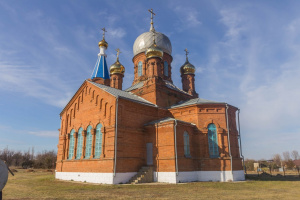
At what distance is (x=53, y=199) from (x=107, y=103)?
25.9 feet

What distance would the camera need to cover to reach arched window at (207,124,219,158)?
15117 mm

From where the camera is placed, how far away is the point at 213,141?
50.4 ft

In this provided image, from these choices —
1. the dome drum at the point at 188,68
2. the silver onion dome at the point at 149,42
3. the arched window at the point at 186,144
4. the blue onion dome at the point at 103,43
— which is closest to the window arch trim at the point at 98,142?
the arched window at the point at 186,144

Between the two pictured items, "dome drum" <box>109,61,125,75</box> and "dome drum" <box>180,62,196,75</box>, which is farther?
"dome drum" <box>109,61,125,75</box>

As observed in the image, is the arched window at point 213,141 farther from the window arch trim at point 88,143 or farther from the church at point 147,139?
the window arch trim at point 88,143

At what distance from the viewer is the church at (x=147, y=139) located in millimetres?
13875

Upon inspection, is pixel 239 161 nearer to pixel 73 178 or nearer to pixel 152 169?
pixel 152 169

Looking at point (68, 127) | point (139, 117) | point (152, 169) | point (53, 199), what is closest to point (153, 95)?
point (139, 117)

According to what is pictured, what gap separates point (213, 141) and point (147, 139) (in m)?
4.51

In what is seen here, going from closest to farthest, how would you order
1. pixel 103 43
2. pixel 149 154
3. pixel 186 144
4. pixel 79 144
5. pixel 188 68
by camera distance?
1. pixel 186 144
2. pixel 149 154
3. pixel 79 144
4. pixel 188 68
5. pixel 103 43

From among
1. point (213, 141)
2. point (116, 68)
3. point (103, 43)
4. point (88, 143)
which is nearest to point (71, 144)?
point (88, 143)

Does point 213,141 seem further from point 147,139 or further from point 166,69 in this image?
point 166,69

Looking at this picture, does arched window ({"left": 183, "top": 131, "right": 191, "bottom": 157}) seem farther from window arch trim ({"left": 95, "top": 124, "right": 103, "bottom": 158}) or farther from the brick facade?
window arch trim ({"left": 95, "top": 124, "right": 103, "bottom": 158})

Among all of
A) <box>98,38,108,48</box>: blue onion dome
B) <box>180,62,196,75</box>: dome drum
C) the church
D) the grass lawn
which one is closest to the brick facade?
the church
